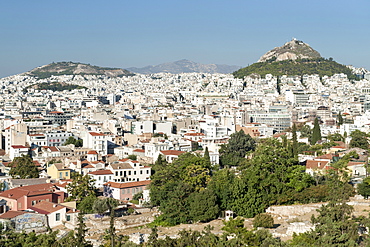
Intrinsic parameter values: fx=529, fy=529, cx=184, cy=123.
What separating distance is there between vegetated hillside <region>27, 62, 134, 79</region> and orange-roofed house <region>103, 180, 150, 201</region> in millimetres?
122896

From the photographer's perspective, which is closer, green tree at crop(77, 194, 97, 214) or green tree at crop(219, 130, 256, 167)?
green tree at crop(77, 194, 97, 214)

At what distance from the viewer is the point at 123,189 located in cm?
2461

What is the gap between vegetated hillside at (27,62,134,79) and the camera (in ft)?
483

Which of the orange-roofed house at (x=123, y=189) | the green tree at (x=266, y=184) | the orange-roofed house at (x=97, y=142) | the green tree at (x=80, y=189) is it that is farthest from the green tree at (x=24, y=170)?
the green tree at (x=266, y=184)

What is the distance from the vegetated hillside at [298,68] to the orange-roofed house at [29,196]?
68.4m

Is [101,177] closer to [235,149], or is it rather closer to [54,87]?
[235,149]

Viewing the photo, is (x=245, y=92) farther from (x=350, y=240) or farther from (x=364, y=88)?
(x=350, y=240)

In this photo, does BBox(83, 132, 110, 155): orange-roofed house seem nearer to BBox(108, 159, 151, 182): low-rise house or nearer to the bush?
BBox(108, 159, 151, 182): low-rise house

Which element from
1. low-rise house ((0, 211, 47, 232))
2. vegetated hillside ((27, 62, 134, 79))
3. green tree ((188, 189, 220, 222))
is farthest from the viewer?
vegetated hillside ((27, 62, 134, 79))

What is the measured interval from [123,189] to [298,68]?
71237mm

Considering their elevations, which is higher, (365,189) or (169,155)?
(169,155)

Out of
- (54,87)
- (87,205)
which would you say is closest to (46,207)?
(87,205)

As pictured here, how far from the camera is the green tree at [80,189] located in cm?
2359

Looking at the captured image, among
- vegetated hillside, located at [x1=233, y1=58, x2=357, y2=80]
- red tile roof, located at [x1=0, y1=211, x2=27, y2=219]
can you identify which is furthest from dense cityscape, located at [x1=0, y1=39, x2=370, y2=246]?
vegetated hillside, located at [x1=233, y1=58, x2=357, y2=80]
